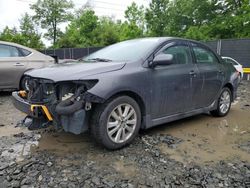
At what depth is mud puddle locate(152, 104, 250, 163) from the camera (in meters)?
3.10

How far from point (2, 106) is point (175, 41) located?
161 inches

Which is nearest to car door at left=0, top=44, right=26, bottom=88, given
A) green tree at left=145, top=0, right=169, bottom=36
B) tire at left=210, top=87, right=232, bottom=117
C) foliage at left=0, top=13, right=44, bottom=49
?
tire at left=210, top=87, right=232, bottom=117

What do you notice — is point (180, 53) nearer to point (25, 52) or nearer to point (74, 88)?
point (74, 88)

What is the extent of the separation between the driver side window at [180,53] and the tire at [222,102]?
4.09ft

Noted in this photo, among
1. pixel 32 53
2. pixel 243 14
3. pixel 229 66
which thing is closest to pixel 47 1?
pixel 243 14

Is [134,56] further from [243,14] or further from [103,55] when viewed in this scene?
[243,14]

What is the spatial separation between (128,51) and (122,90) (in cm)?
89

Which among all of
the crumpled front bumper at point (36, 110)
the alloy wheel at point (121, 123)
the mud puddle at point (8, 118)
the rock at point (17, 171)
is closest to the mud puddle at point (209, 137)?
the alloy wheel at point (121, 123)

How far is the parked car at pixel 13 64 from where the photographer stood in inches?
247

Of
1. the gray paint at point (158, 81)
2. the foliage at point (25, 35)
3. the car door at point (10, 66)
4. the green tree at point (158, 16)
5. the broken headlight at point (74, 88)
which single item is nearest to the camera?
the broken headlight at point (74, 88)

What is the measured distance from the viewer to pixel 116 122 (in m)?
3.10

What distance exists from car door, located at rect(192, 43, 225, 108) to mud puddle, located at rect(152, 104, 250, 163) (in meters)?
0.40

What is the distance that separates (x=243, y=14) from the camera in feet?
71.4

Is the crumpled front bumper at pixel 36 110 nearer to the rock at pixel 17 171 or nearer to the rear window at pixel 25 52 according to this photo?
the rock at pixel 17 171
